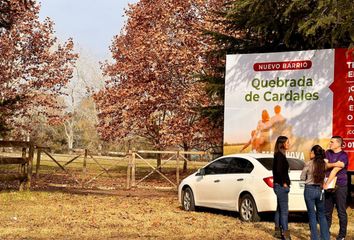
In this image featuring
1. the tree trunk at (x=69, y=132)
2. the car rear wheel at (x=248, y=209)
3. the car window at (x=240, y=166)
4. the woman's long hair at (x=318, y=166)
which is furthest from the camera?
the tree trunk at (x=69, y=132)

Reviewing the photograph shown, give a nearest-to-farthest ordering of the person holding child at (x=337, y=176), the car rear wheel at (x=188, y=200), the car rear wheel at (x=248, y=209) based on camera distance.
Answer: the person holding child at (x=337, y=176) < the car rear wheel at (x=248, y=209) < the car rear wheel at (x=188, y=200)

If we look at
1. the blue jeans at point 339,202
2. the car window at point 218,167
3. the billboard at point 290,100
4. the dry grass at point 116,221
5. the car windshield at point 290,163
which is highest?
the billboard at point 290,100

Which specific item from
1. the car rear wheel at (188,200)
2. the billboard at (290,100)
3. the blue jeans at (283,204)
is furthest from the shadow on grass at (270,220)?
the billboard at (290,100)

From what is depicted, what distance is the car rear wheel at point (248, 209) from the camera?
40.2 feet

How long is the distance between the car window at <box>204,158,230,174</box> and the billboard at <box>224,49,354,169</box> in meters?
3.11

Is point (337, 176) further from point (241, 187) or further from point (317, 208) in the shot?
point (241, 187)

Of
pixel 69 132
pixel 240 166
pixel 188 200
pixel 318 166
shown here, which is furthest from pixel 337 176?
pixel 69 132

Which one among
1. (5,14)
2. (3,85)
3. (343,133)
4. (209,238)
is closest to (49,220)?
(209,238)

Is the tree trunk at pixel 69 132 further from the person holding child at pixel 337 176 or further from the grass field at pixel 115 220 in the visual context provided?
the person holding child at pixel 337 176

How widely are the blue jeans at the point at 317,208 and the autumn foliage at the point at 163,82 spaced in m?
15.6

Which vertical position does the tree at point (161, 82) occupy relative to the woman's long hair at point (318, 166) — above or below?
above

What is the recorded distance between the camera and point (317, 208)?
9.16m

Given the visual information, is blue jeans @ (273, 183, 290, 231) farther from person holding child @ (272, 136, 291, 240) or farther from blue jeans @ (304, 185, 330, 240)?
blue jeans @ (304, 185, 330, 240)

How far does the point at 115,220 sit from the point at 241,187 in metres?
3.04
